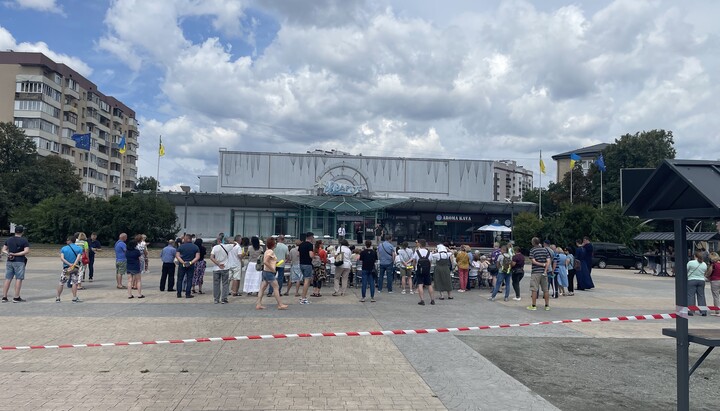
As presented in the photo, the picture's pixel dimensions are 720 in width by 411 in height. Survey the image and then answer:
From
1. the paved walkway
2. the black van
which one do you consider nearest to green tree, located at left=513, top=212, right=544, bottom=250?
the black van

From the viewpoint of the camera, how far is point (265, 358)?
751cm

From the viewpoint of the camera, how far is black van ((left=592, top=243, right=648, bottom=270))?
34312 mm

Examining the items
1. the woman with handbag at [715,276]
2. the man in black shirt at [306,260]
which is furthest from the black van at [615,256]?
the man in black shirt at [306,260]

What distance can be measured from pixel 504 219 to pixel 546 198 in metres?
40.2

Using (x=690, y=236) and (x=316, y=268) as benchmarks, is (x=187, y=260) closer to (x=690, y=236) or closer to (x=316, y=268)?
(x=316, y=268)

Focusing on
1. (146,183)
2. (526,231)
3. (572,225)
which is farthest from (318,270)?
(146,183)

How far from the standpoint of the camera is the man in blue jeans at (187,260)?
14.3m

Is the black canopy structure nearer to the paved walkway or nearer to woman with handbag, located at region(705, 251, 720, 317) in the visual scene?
the paved walkway

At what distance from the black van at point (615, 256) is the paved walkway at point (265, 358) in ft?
72.7

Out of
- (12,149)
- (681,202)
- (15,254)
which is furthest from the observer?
(12,149)

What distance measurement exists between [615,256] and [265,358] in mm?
32488

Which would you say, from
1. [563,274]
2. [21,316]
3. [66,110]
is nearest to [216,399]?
[21,316]

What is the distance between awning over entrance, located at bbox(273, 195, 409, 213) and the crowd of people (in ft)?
108

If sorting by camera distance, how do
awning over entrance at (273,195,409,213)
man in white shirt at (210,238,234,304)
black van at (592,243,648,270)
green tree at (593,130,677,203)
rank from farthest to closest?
green tree at (593,130,677,203)
awning over entrance at (273,195,409,213)
black van at (592,243,648,270)
man in white shirt at (210,238,234,304)
